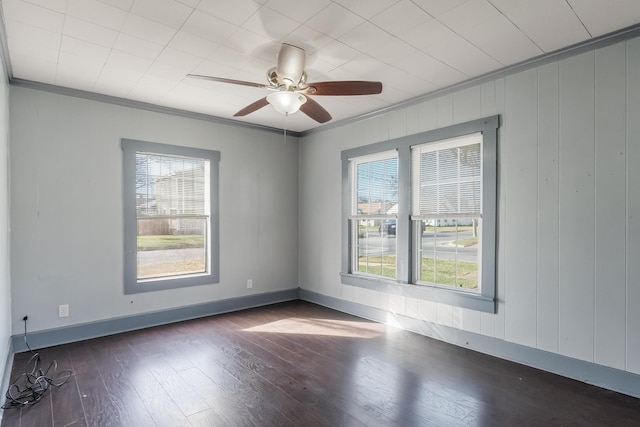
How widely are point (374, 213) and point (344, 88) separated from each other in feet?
7.31

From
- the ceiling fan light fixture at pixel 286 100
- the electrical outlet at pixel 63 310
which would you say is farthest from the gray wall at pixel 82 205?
the ceiling fan light fixture at pixel 286 100

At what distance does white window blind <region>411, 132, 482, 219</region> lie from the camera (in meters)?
3.55

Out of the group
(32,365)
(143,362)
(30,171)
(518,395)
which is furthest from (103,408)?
(518,395)

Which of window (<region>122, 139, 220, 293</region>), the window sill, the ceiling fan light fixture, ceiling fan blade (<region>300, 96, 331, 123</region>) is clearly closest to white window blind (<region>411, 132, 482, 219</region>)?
the window sill

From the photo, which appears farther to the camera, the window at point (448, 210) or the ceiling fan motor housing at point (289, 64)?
the window at point (448, 210)

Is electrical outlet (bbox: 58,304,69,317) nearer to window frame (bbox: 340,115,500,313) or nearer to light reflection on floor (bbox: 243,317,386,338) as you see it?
light reflection on floor (bbox: 243,317,386,338)

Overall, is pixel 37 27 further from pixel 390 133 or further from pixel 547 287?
pixel 547 287

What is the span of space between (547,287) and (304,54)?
2868mm

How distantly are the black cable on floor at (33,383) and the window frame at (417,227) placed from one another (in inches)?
129

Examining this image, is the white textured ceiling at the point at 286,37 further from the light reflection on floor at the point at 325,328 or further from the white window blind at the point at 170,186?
the light reflection on floor at the point at 325,328

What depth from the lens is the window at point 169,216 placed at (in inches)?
161

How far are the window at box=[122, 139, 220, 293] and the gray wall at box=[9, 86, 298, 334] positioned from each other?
105 mm

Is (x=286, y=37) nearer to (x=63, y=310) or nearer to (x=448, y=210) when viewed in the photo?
(x=448, y=210)

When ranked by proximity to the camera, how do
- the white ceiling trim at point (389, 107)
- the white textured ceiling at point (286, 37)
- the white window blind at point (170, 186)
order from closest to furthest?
the white textured ceiling at point (286, 37)
the white ceiling trim at point (389, 107)
the white window blind at point (170, 186)
